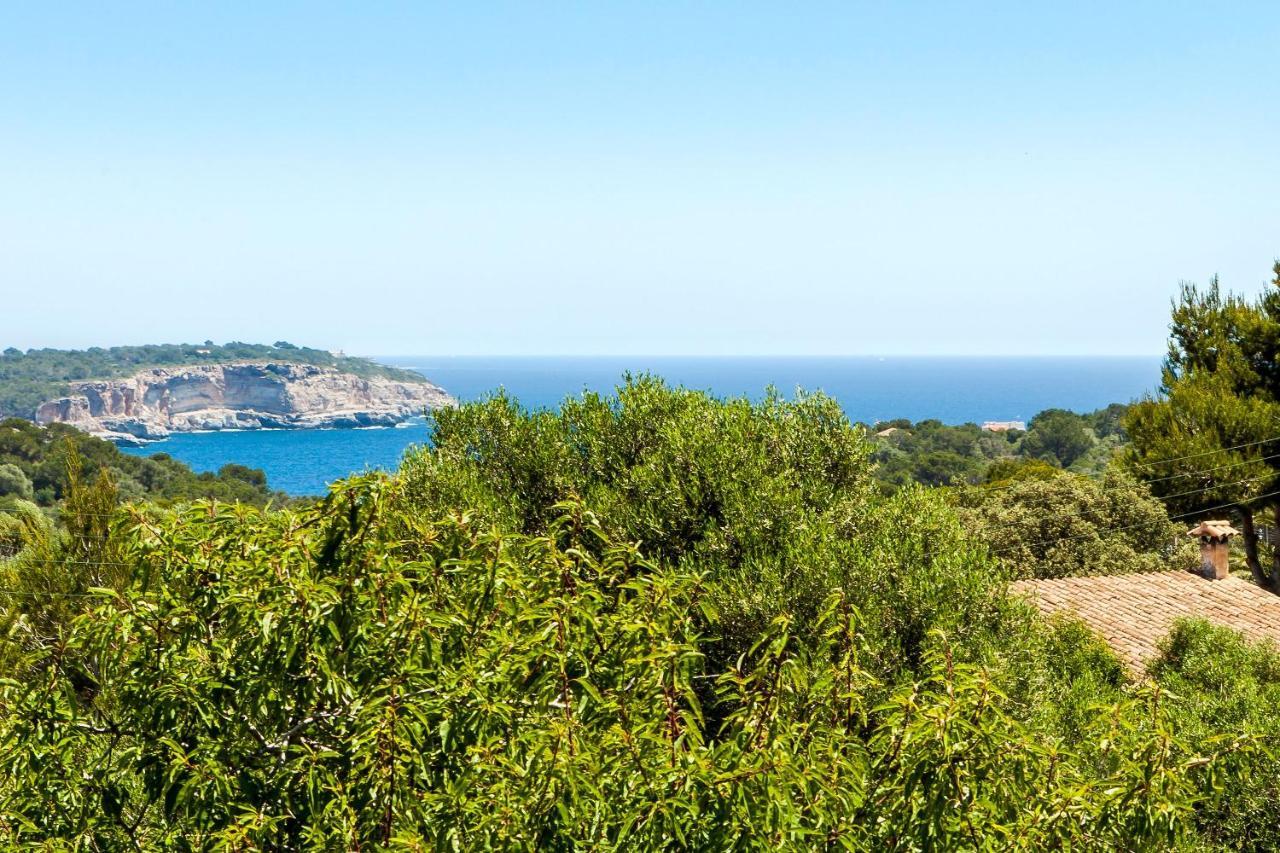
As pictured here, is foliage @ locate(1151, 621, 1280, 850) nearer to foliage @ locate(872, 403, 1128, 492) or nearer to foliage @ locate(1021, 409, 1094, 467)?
foliage @ locate(872, 403, 1128, 492)

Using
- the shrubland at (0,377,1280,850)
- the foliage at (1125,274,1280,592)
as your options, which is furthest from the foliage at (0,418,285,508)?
the shrubland at (0,377,1280,850)

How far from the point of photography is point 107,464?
7412 centimetres

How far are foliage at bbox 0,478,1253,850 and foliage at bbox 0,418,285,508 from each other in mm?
68778

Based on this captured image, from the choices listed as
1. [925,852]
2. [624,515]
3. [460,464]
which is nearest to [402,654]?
[925,852]

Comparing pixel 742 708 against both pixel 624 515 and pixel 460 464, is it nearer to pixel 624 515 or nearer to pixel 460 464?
pixel 624 515

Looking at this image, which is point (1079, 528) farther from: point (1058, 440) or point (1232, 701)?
point (1058, 440)

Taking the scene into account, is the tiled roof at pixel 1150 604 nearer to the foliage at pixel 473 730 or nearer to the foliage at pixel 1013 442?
the foliage at pixel 473 730

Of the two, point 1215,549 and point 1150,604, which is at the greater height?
point 1215,549

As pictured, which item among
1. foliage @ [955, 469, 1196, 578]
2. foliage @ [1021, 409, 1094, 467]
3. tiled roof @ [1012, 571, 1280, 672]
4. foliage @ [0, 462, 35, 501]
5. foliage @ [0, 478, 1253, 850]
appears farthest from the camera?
foliage @ [1021, 409, 1094, 467]

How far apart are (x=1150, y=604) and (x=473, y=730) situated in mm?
22654

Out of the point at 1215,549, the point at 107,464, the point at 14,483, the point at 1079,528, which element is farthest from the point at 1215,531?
the point at 14,483

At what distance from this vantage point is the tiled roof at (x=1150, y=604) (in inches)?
810

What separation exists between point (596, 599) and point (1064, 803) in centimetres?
268

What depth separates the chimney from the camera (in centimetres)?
2500
